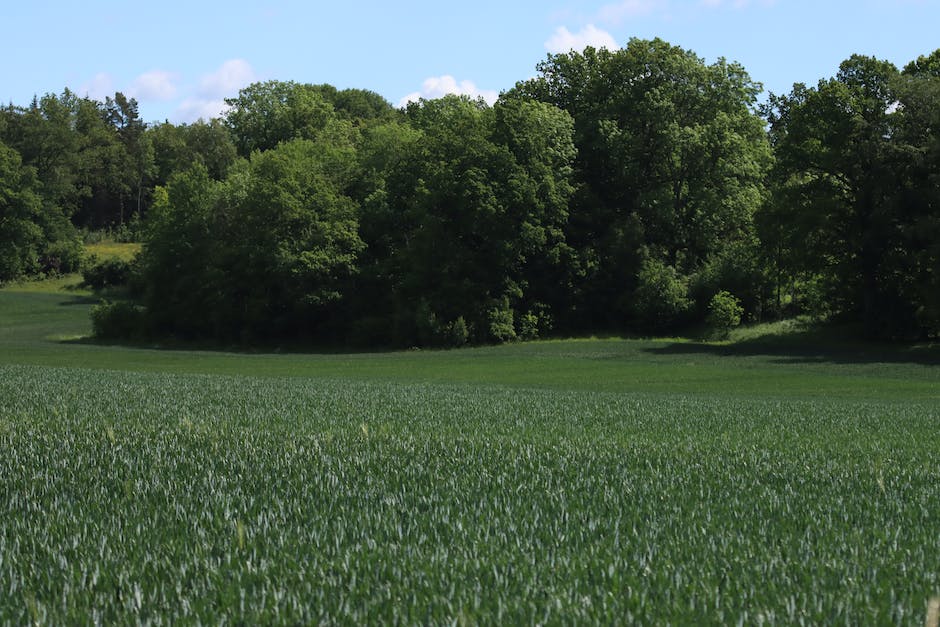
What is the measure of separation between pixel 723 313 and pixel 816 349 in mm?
7411

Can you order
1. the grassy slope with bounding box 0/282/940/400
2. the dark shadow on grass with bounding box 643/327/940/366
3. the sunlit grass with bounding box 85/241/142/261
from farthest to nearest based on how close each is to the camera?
1. the sunlit grass with bounding box 85/241/142/261
2. the dark shadow on grass with bounding box 643/327/940/366
3. the grassy slope with bounding box 0/282/940/400

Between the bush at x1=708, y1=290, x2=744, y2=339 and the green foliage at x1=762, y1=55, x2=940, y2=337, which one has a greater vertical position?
the green foliage at x1=762, y1=55, x2=940, y2=337

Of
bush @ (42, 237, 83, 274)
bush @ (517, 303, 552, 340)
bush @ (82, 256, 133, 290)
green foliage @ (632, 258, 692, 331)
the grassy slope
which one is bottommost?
the grassy slope

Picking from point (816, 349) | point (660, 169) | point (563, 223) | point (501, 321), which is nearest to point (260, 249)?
point (501, 321)

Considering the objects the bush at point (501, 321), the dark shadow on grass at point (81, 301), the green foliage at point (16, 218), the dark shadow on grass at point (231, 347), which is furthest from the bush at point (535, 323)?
the green foliage at point (16, 218)

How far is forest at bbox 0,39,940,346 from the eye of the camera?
179 ft

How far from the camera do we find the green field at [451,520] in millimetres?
4512

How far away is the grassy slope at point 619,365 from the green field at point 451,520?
75.2 ft

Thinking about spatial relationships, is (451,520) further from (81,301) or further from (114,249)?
(114,249)

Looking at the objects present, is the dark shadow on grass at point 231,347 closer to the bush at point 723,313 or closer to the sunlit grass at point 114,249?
the bush at point 723,313

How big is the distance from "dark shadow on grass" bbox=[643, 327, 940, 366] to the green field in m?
35.1

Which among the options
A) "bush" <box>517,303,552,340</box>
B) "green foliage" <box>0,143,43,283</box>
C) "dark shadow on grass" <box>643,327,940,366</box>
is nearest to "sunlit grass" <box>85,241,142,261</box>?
"green foliage" <box>0,143,43,283</box>

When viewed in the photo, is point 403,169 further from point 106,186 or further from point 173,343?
point 106,186

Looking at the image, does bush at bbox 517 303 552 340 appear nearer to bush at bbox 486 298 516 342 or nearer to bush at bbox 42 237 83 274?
bush at bbox 486 298 516 342
